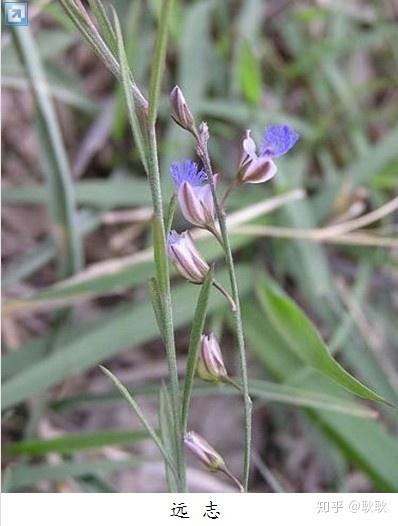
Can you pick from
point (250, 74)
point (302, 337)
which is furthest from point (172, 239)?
point (250, 74)

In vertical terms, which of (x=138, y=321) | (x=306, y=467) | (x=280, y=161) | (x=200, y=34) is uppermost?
(x=200, y=34)

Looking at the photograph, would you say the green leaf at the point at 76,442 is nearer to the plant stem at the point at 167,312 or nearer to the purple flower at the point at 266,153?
the plant stem at the point at 167,312

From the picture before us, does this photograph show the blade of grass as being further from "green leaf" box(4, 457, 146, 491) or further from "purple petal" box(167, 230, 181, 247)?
"purple petal" box(167, 230, 181, 247)

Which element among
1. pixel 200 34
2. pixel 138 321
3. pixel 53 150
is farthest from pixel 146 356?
pixel 200 34

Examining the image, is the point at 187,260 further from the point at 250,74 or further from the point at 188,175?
the point at 250,74
